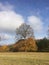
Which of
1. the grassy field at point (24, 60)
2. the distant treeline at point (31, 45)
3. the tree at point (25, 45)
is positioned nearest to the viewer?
the grassy field at point (24, 60)

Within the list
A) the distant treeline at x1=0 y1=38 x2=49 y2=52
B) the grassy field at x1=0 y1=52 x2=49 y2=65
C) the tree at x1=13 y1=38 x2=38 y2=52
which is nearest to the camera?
the grassy field at x1=0 y1=52 x2=49 y2=65

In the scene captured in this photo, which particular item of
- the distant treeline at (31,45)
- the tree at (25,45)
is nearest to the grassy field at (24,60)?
the distant treeline at (31,45)

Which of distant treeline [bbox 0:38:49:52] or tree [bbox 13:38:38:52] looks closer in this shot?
distant treeline [bbox 0:38:49:52]

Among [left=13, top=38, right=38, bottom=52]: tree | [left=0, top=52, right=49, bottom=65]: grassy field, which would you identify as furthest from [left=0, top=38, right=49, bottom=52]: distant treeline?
[left=0, top=52, right=49, bottom=65]: grassy field

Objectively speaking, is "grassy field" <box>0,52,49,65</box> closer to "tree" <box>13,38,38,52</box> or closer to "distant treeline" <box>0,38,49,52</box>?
"distant treeline" <box>0,38,49,52</box>

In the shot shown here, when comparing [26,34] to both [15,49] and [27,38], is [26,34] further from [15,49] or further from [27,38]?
[15,49]

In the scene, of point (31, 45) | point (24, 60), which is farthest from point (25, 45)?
point (24, 60)

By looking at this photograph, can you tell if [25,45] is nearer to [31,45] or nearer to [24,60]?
[31,45]

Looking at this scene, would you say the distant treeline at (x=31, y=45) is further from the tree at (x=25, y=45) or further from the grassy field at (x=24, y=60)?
the grassy field at (x=24, y=60)

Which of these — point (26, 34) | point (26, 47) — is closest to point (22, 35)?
point (26, 34)

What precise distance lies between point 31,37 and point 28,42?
369 centimetres

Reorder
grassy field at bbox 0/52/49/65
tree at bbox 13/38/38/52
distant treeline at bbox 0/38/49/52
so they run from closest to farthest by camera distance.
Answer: grassy field at bbox 0/52/49/65 < distant treeline at bbox 0/38/49/52 < tree at bbox 13/38/38/52

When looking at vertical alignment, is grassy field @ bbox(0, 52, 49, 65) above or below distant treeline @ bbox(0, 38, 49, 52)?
below

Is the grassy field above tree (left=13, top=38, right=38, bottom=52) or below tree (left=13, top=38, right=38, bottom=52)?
below
